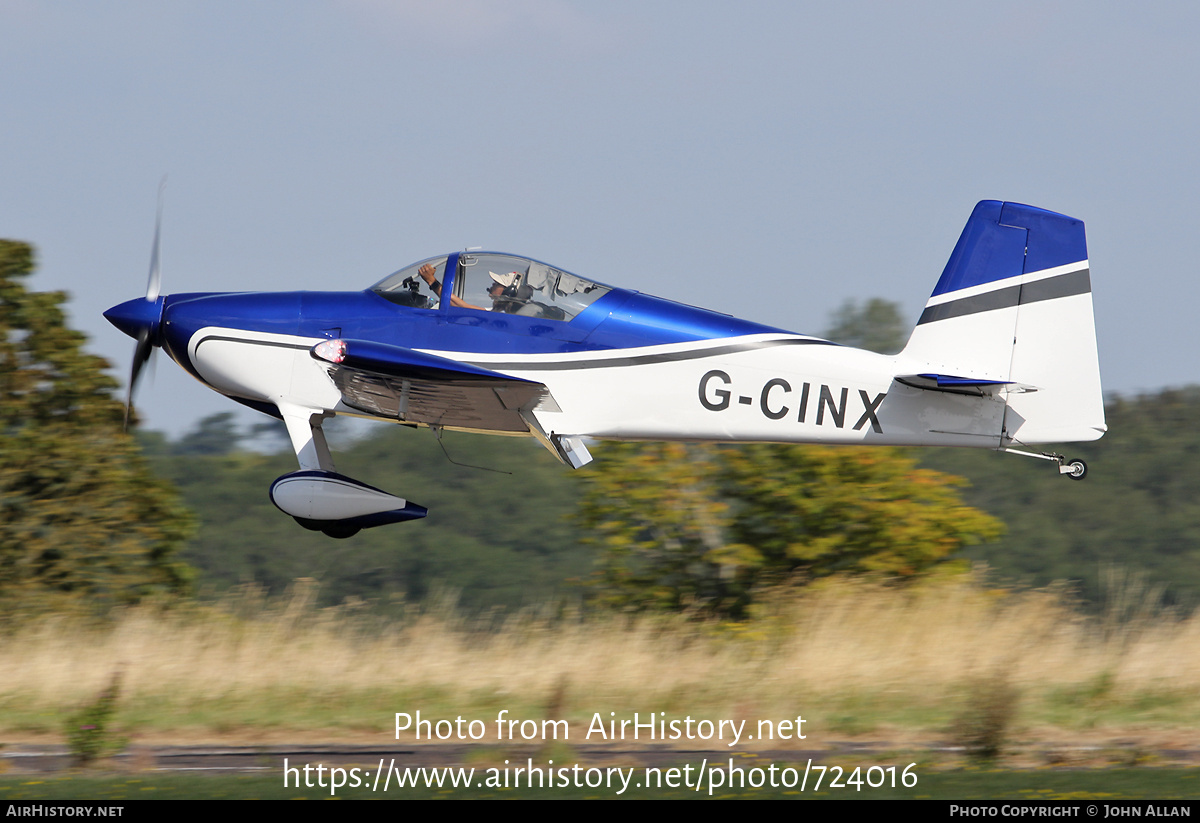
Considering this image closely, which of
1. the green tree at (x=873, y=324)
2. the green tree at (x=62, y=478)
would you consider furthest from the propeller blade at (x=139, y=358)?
the green tree at (x=873, y=324)

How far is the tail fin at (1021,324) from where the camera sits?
8.63 m

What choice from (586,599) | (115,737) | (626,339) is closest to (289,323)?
(626,339)

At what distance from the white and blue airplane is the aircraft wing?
3 cm

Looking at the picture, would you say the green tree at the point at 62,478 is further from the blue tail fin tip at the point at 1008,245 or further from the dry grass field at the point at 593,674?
the blue tail fin tip at the point at 1008,245

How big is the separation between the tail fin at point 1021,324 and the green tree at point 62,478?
10.4 metres

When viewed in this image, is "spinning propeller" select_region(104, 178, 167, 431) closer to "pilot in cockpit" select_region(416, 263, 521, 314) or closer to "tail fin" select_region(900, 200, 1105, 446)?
"pilot in cockpit" select_region(416, 263, 521, 314)

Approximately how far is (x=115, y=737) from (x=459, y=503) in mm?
30478

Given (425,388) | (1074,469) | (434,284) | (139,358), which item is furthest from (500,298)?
(1074,469)

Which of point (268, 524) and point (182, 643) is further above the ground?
point (182, 643)

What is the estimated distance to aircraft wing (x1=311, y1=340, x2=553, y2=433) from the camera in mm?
8055

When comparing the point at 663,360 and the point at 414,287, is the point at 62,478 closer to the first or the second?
the point at 414,287

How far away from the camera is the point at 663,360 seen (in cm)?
892
